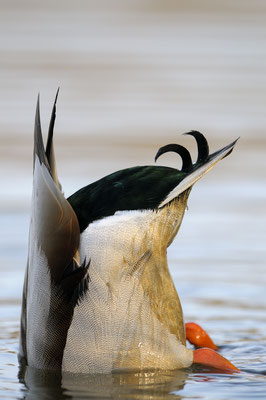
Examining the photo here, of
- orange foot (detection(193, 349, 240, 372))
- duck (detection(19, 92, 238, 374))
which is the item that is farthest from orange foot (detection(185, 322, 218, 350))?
duck (detection(19, 92, 238, 374))

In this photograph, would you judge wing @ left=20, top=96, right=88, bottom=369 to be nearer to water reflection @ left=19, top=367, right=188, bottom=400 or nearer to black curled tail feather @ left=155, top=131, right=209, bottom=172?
water reflection @ left=19, top=367, right=188, bottom=400

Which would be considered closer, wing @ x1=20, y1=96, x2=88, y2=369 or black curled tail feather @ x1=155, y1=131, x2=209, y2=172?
wing @ x1=20, y1=96, x2=88, y2=369

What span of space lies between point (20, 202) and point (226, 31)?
6.35m

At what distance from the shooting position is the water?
500cm

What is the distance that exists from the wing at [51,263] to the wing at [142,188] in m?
0.16

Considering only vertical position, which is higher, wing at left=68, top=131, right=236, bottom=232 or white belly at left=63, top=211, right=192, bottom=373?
wing at left=68, top=131, right=236, bottom=232

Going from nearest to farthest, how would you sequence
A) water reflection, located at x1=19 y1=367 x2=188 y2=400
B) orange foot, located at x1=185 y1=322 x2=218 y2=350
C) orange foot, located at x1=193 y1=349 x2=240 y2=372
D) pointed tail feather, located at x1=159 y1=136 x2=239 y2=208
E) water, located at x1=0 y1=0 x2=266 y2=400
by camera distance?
water reflection, located at x1=19 y1=367 x2=188 y2=400 < pointed tail feather, located at x1=159 y1=136 x2=239 y2=208 < orange foot, located at x1=193 y1=349 x2=240 y2=372 < water, located at x1=0 y1=0 x2=266 y2=400 < orange foot, located at x1=185 y1=322 x2=218 y2=350

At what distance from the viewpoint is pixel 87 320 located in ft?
14.9

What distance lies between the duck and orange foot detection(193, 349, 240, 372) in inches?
6.3

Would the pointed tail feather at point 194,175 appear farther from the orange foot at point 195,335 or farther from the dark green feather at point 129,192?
the orange foot at point 195,335

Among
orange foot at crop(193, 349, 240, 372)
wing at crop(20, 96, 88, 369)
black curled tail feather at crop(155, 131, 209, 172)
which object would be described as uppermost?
black curled tail feather at crop(155, 131, 209, 172)

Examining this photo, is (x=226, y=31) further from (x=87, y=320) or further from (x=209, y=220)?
(x=87, y=320)

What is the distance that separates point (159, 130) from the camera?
9.75m

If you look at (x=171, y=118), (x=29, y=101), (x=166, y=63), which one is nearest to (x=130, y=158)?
(x=171, y=118)
